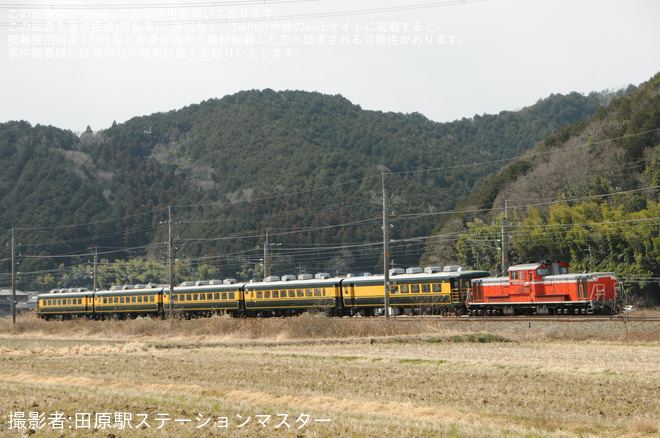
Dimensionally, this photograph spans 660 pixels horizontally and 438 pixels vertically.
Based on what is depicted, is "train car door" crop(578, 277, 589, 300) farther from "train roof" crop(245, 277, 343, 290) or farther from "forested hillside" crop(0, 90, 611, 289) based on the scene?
"forested hillside" crop(0, 90, 611, 289)

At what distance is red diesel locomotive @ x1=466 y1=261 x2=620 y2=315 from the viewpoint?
37.3m

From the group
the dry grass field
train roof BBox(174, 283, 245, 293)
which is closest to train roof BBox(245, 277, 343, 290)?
train roof BBox(174, 283, 245, 293)

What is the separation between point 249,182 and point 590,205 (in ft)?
314

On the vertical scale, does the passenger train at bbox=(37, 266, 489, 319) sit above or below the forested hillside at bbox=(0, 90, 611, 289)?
below

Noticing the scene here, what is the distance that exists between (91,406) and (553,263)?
3181cm

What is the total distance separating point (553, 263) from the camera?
40.6 metres

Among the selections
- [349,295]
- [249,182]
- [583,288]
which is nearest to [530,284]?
[583,288]

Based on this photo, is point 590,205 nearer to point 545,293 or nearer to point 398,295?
point 398,295

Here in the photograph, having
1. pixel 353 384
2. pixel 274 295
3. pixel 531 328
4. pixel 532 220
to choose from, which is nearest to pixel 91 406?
pixel 353 384

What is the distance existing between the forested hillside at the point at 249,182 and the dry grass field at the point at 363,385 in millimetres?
67068

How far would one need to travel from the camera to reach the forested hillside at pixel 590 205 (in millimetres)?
61531

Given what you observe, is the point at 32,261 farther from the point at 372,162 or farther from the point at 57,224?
the point at 372,162

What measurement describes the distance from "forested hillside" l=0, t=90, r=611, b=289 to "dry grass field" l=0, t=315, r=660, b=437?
220 feet

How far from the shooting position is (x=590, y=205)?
66.9 meters
